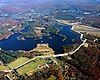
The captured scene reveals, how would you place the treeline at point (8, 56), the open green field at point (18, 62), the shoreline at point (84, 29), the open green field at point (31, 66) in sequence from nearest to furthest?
1. the open green field at point (31, 66)
2. the open green field at point (18, 62)
3. the treeline at point (8, 56)
4. the shoreline at point (84, 29)

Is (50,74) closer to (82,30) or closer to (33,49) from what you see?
(33,49)

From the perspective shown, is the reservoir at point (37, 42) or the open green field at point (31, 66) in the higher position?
the open green field at point (31, 66)

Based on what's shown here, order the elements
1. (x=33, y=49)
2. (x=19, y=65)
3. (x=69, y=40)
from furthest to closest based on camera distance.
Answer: (x=69, y=40) < (x=33, y=49) < (x=19, y=65)

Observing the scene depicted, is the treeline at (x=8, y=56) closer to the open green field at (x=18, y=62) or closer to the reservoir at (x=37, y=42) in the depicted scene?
the open green field at (x=18, y=62)

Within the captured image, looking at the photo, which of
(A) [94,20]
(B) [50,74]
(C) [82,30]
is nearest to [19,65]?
(B) [50,74]

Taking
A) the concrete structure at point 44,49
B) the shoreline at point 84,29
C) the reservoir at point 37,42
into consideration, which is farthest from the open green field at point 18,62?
the shoreline at point 84,29

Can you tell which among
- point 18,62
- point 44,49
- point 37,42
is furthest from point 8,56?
point 37,42

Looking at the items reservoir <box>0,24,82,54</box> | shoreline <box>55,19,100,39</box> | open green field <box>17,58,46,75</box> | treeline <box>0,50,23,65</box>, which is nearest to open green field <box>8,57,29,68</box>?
treeline <box>0,50,23,65</box>

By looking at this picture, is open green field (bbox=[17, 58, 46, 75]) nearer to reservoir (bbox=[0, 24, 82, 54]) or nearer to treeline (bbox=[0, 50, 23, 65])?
treeline (bbox=[0, 50, 23, 65])

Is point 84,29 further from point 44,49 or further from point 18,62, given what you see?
point 18,62
